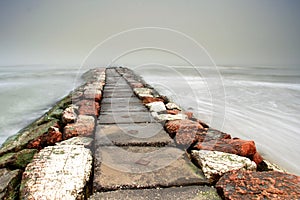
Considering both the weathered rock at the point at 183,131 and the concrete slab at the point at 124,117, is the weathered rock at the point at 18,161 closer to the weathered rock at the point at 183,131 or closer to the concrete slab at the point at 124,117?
the concrete slab at the point at 124,117

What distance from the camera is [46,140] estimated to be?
1586mm

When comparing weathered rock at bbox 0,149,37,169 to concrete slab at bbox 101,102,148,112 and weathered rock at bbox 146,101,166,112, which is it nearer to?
concrete slab at bbox 101,102,148,112

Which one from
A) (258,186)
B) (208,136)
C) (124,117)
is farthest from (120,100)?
(258,186)

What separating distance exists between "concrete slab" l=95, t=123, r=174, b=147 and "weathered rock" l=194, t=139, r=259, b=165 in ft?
0.71

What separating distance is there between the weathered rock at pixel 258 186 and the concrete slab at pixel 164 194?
6 centimetres

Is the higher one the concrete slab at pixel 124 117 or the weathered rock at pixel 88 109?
the weathered rock at pixel 88 109

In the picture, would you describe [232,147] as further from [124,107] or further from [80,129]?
[124,107]

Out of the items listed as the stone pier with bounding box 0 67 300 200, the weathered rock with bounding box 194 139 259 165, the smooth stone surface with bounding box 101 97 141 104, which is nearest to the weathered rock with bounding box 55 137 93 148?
the stone pier with bounding box 0 67 300 200

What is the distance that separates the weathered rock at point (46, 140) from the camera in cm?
157

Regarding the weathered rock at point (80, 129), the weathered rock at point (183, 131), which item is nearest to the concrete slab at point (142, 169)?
the weathered rock at point (183, 131)

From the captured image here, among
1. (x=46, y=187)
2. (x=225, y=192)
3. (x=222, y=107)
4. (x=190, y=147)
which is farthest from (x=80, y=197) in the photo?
(x=222, y=107)

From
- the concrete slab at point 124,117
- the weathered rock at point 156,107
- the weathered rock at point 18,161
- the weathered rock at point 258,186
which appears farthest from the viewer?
the weathered rock at point 156,107

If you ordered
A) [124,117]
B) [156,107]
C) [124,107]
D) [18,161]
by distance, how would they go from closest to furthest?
[18,161]
[124,117]
[156,107]
[124,107]

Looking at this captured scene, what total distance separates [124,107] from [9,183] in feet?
4.83
